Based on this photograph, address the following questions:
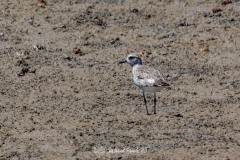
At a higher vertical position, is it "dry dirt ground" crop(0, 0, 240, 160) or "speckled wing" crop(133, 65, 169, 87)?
"speckled wing" crop(133, 65, 169, 87)

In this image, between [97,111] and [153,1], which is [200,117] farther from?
[153,1]

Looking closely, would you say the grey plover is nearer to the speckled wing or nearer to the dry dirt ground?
the speckled wing

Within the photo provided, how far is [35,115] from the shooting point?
1238 cm

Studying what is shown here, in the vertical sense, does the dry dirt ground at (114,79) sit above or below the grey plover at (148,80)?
below

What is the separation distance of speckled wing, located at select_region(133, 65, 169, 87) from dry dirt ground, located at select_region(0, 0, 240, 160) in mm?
342

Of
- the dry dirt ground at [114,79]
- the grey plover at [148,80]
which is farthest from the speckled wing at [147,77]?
the dry dirt ground at [114,79]

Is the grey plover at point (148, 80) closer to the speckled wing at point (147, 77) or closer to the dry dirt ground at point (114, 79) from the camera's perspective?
the speckled wing at point (147, 77)

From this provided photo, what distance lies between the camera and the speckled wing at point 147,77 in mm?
12422

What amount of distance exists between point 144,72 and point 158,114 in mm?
722

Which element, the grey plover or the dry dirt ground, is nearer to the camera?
the dry dirt ground

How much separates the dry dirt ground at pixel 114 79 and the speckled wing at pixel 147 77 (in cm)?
34

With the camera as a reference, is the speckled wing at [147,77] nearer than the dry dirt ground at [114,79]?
No

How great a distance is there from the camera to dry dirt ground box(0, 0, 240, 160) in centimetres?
1142

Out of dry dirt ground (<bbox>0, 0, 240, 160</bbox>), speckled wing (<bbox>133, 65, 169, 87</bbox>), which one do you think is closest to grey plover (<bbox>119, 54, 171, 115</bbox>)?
speckled wing (<bbox>133, 65, 169, 87</bbox>)
